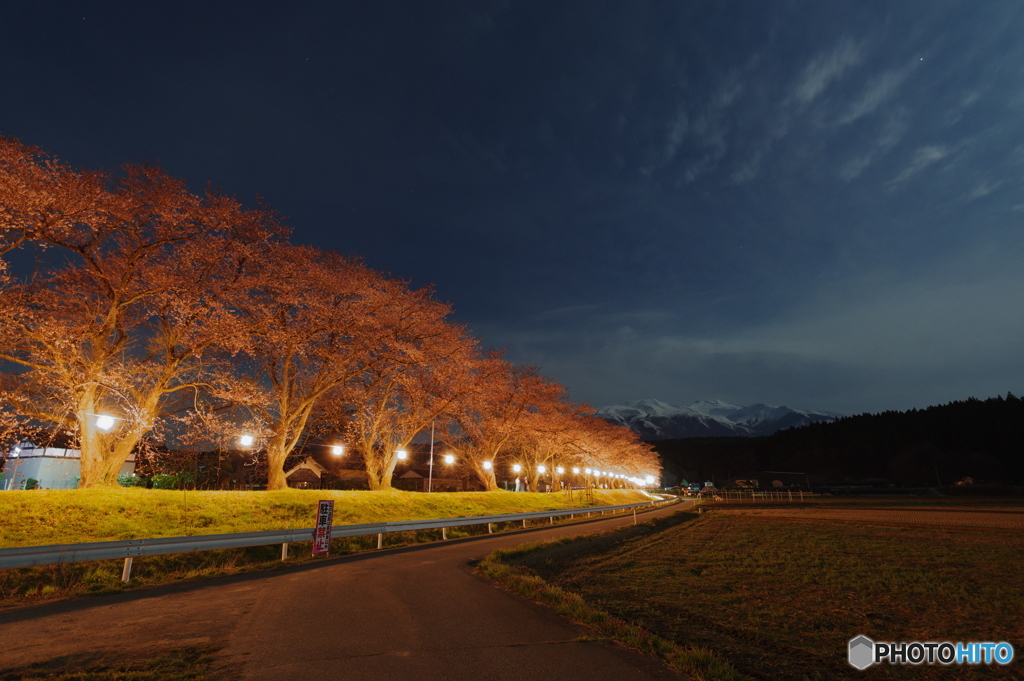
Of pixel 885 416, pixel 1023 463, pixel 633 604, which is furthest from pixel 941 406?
pixel 633 604

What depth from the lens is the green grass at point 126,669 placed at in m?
4.98

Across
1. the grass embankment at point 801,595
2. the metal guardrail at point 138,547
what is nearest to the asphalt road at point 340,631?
the grass embankment at point 801,595

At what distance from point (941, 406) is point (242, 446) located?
554 feet

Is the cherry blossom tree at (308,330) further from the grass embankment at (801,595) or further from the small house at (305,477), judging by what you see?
the small house at (305,477)

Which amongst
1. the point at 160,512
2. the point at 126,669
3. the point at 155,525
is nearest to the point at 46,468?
the point at 160,512

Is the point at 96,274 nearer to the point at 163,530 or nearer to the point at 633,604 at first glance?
the point at 163,530

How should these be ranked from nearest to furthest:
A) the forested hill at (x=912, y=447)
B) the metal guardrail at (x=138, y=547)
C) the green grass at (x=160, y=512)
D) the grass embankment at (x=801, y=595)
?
the grass embankment at (x=801, y=595), the metal guardrail at (x=138, y=547), the green grass at (x=160, y=512), the forested hill at (x=912, y=447)

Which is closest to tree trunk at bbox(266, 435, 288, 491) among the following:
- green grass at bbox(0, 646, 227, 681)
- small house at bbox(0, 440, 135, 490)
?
green grass at bbox(0, 646, 227, 681)

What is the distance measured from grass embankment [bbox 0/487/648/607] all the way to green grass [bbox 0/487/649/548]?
0.07 feet

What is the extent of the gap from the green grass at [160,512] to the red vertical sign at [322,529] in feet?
14.8

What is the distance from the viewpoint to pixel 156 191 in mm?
18188

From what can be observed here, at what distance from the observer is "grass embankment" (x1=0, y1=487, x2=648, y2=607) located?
10523mm

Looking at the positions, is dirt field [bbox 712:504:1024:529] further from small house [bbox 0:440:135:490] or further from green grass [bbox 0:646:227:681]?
small house [bbox 0:440:135:490]

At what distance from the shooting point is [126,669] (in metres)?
5.25
